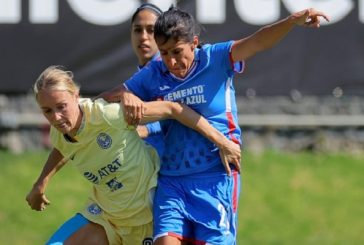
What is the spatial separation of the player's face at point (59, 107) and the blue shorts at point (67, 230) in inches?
21.3

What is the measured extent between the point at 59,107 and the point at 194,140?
658mm

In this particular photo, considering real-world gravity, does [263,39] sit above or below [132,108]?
above

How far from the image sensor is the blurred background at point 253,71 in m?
9.13

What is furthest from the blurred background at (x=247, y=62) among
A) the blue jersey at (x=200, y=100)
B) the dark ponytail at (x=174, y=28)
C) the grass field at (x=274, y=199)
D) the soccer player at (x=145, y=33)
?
the dark ponytail at (x=174, y=28)

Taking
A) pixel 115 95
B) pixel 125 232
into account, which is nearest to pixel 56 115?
pixel 115 95

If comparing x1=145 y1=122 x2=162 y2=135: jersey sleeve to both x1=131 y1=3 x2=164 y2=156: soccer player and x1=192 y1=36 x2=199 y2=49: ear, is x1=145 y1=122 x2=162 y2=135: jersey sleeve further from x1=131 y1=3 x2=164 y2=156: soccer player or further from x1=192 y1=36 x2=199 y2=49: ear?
x1=192 y1=36 x2=199 y2=49: ear

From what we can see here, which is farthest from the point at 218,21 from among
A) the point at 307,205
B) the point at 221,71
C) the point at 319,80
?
the point at 221,71

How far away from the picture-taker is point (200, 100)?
5512mm

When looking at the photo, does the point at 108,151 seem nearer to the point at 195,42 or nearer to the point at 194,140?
the point at 194,140

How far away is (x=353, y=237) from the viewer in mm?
8719

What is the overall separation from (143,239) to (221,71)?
0.90 meters

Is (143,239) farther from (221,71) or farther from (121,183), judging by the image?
(221,71)

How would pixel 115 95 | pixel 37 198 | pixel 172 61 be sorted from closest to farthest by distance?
pixel 172 61 → pixel 115 95 → pixel 37 198

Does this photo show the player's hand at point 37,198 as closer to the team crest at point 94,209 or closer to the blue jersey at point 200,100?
the team crest at point 94,209
